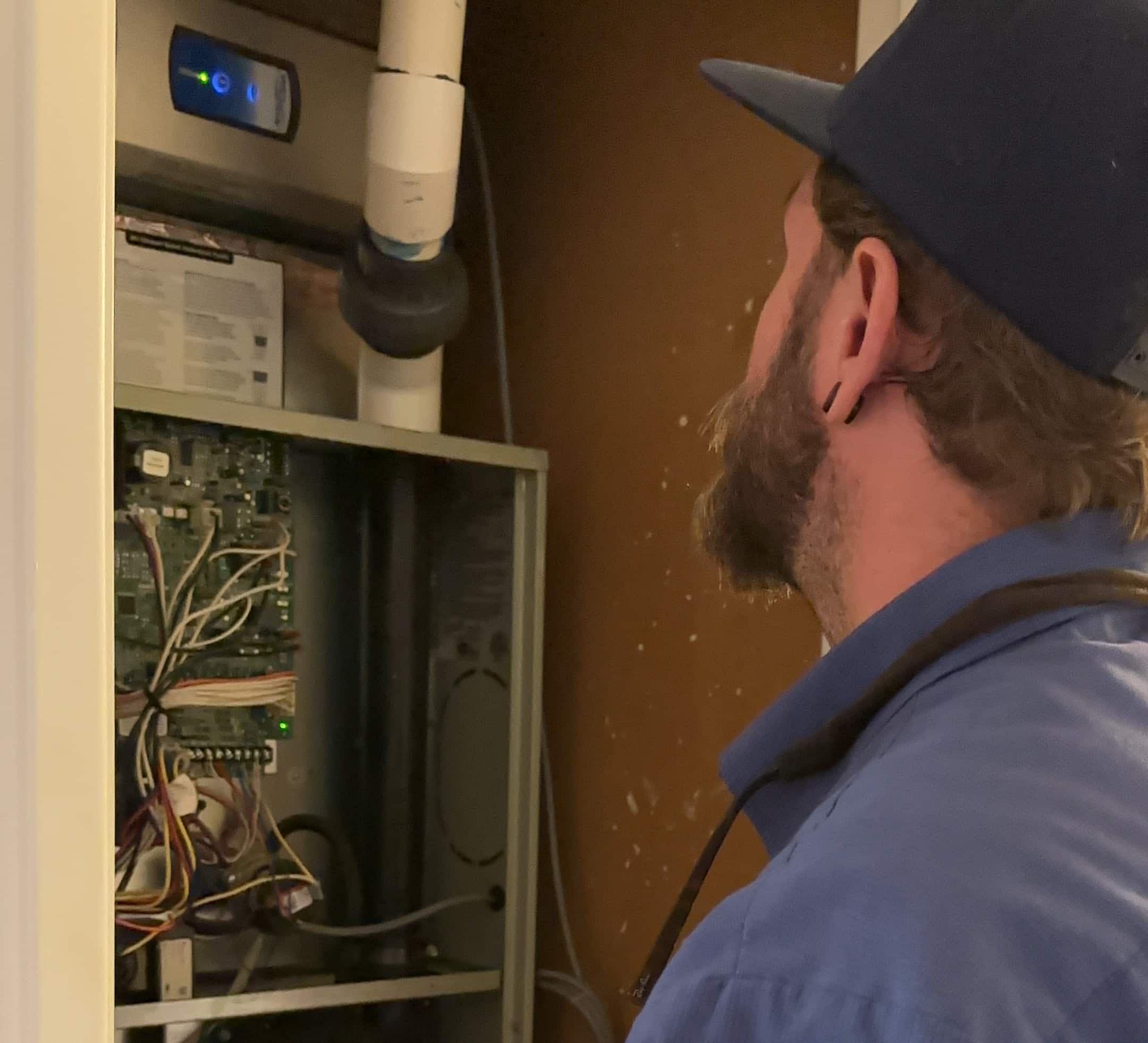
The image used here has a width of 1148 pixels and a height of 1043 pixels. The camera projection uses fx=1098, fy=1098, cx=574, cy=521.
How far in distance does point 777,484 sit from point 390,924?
83cm

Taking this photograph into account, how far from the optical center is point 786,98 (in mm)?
771

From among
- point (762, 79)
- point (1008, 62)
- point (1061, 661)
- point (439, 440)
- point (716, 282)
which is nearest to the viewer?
point (1061, 661)

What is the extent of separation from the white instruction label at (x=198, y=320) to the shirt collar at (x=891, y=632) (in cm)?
75

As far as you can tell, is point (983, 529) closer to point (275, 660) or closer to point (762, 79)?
point (762, 79)

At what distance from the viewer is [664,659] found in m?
1.38

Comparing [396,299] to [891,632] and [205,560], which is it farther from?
[891,632]

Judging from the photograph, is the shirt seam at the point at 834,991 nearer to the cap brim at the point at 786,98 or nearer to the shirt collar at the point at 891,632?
the shirt collar at the point at 891,632

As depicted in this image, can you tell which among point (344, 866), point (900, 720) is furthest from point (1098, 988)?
point (344, 866)

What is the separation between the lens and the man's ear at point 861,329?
70 centimetres

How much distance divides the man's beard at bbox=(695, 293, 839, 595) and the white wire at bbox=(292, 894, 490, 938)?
71cm

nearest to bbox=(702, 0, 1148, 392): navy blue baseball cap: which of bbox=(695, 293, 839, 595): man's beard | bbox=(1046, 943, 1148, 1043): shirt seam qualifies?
bbox=(695, 293, 839, 595): man's beard

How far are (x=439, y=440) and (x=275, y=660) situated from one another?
322mm

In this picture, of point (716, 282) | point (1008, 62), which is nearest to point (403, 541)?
point (716, 282)

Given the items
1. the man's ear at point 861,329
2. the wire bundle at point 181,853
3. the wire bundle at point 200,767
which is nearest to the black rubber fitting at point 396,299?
the wire bundle at point 200,767
